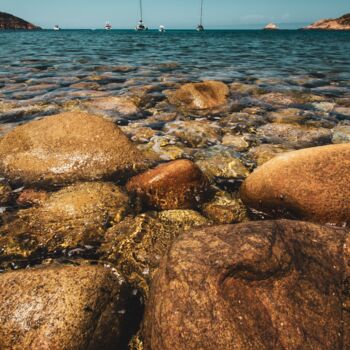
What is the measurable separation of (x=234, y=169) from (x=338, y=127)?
2965 mm

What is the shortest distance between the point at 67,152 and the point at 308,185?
319 cm

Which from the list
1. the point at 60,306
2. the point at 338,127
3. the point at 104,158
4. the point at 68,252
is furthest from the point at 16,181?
the point at 338,127

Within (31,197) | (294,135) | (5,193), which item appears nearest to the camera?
(31,197)

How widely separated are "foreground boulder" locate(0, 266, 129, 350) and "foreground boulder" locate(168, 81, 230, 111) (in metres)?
5.67

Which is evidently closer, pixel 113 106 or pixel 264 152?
pixel 264 152

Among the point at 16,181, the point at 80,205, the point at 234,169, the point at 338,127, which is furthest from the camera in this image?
the point at 338,127

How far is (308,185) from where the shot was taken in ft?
11.1

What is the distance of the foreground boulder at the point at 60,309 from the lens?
2.05m

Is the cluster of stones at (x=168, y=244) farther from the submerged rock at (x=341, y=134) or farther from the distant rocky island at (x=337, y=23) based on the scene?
the distant rocky island at (x=337, y=23)

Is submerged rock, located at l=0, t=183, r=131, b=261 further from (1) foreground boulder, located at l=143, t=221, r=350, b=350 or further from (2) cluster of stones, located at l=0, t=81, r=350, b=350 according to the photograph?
(1) foreground boulder, located at l=143, t=221, r=350, b=350

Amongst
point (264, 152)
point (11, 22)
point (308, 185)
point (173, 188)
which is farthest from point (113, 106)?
point (11, 22)

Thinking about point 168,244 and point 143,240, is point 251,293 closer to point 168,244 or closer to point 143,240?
point 168,244

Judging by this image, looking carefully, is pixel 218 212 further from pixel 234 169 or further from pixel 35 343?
pixel 35 343

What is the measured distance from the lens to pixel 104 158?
439cm
